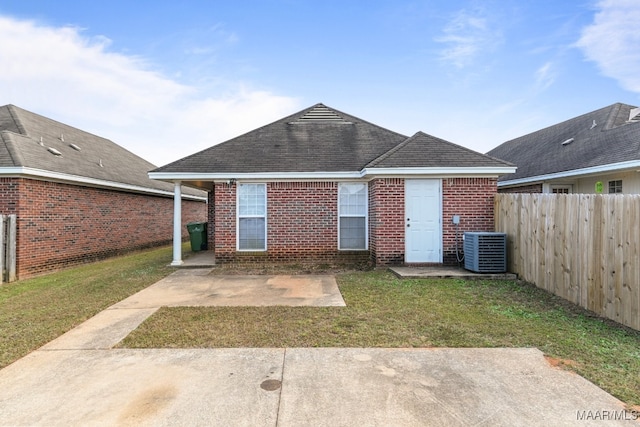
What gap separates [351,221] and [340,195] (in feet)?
2.82

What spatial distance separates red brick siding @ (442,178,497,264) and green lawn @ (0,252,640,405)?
211cm

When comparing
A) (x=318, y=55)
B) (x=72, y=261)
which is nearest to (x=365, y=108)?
(x=318, y=55)

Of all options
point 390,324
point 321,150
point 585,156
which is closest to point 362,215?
point 321,150

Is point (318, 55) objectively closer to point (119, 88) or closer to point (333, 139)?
point (333, 139)

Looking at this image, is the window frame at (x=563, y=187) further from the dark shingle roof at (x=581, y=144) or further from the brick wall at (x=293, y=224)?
the brick wall at (x=293, y=224)

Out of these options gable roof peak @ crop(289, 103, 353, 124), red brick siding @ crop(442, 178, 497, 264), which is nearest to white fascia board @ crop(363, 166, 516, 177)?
red brick siding @ crop(442, 178, 497, 264)

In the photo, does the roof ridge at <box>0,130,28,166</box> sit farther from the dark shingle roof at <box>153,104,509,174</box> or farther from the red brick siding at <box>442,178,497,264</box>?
the red brick siding at <box>442,178,497,264</box>

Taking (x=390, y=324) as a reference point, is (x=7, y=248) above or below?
above

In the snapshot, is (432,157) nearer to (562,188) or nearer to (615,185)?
(615,185)

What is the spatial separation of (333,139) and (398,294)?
644 centimetres

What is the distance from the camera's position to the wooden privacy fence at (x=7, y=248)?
323 inches

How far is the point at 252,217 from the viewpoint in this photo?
32.5 feet

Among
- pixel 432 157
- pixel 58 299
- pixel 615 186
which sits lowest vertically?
pixel 58 299

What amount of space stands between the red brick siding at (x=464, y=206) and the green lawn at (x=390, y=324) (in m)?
2.11
